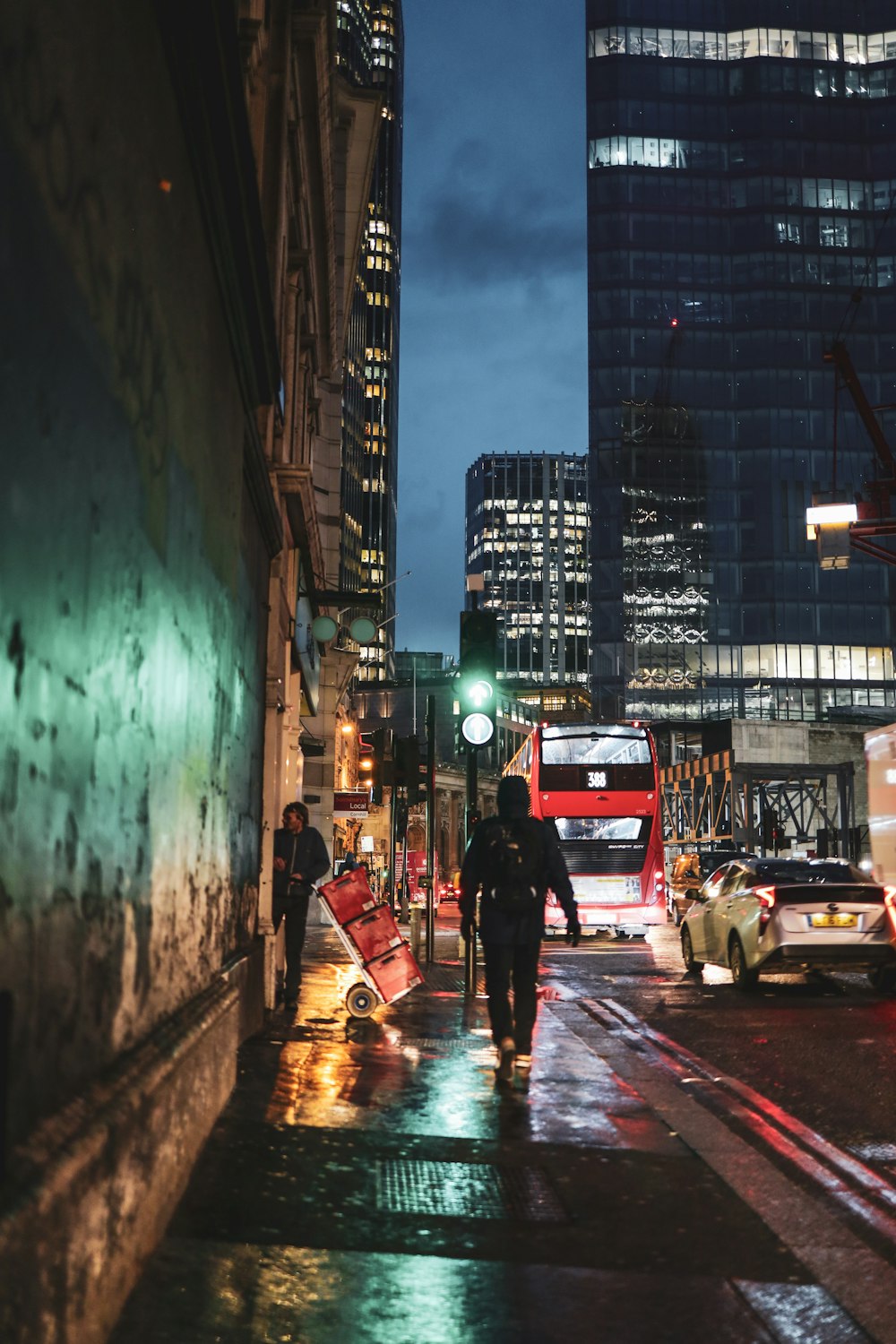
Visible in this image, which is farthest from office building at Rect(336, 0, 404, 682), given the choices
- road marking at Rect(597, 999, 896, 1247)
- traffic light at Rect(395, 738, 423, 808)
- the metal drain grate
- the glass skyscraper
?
the metal drain grate

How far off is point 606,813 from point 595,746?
1.39 meters

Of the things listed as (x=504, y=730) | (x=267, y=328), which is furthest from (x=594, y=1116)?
(x=504, y=730)

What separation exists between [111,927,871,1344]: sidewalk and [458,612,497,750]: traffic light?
5.79 m

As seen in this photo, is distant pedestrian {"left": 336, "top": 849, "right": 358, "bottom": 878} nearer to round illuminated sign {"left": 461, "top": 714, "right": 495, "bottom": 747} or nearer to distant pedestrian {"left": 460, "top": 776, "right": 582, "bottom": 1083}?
round illuminated sign {"left": 461, "top": 714, "right": 495, "bottom": 747}

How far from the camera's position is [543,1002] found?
14836 millimetres

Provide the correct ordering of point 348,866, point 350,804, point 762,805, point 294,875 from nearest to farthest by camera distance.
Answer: point 294,875 < point 348,866 < point 350,804 < point 762,805

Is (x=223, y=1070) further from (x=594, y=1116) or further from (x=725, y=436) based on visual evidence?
(x=725, y=436)

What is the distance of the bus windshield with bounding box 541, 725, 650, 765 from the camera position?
28312 millimetres

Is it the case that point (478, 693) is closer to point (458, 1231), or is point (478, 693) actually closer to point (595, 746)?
point (458, 1231)

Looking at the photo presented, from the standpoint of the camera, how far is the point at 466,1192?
583cm

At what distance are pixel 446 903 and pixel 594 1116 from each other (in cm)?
6022

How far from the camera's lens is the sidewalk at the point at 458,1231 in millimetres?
4215

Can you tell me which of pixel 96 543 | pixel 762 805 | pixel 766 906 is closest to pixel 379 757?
pixel 766 906

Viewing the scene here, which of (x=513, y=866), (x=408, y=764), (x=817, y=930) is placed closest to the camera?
(x=513, y=866)
